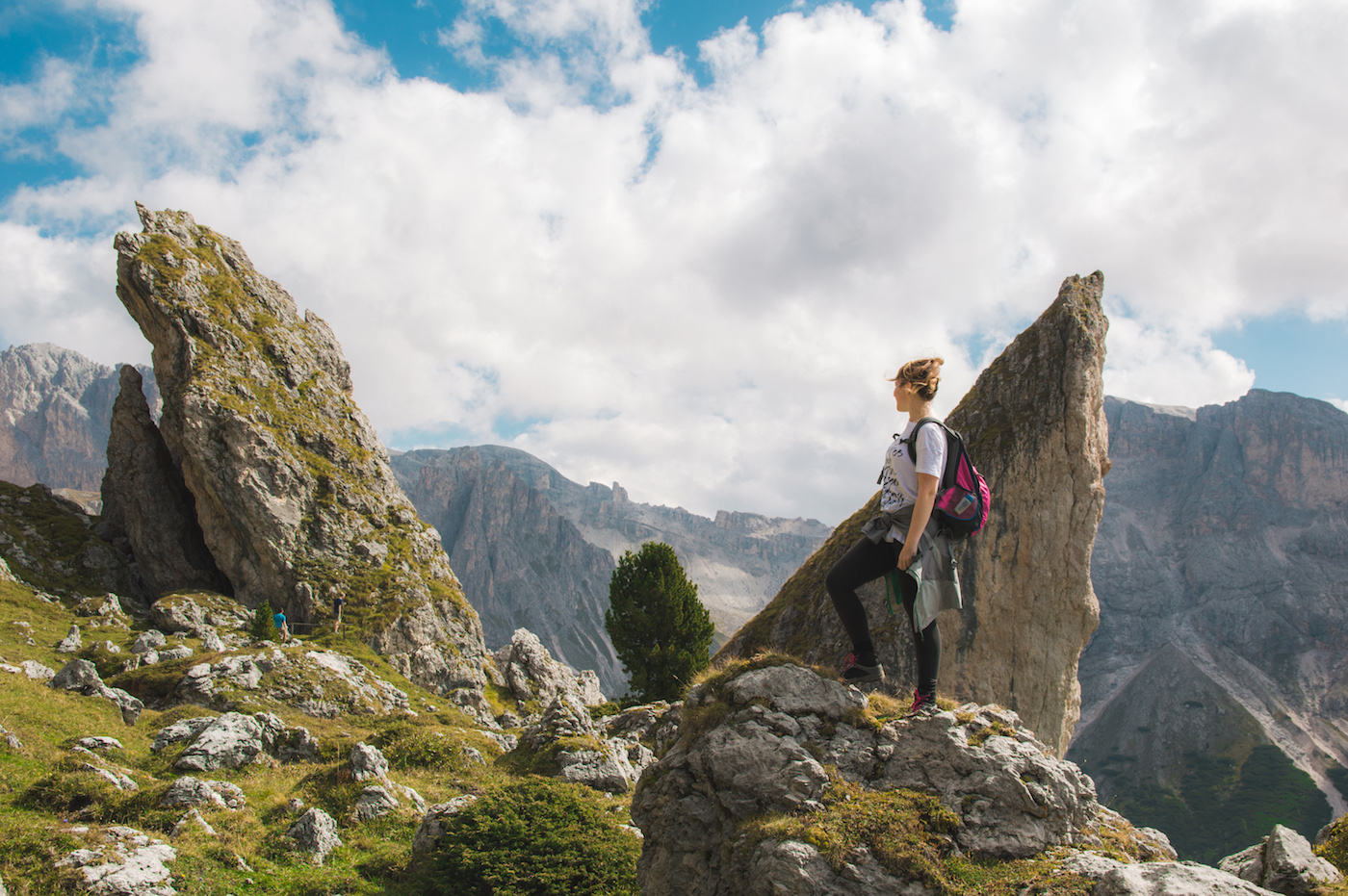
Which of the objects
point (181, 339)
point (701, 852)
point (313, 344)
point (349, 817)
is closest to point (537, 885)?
point (701, 852)

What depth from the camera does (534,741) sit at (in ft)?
77.5

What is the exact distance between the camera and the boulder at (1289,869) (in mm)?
6484

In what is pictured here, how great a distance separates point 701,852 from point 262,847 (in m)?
10.3

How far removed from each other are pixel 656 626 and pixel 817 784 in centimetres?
3902

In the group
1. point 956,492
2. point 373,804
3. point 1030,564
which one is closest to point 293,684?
point 373,804

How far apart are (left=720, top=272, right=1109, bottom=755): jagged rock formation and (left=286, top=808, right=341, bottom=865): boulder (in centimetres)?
1549

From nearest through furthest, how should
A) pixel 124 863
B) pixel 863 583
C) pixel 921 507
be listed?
pixel 921 507 < pixel 863 583 < pixel 124 863

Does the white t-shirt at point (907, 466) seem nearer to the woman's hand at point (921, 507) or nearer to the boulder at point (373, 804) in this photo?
the woman's hand at point (921, 507)

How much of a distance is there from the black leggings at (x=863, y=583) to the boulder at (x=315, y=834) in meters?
12.1

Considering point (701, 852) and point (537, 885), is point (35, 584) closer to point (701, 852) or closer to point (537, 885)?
point (537, 885)

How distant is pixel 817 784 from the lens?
7789mm

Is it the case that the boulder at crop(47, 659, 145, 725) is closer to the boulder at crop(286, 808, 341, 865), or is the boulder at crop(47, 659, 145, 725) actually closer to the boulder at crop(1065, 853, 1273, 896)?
the boulder at crop(286, 808, 341, 865)

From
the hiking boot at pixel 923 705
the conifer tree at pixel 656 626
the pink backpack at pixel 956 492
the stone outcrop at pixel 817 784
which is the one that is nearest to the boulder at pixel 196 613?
the conifer tree at pixel 656 626

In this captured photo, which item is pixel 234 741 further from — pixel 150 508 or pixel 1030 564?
pixel 150 508
